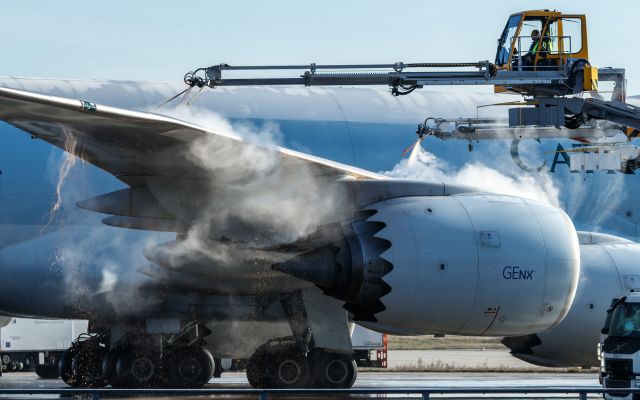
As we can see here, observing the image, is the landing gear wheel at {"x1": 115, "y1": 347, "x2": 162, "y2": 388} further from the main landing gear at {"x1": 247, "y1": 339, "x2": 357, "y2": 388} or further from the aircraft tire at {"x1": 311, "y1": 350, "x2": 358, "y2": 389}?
the aircraft tire at {"x1": 311, "y1": 350, "x2": 358, "y2": 389}

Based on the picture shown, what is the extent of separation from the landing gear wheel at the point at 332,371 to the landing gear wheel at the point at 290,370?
7.8 inches

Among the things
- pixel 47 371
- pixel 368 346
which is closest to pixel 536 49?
pixel 368 346

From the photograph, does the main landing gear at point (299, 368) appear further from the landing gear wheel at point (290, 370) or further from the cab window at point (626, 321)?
the cab window at point (626, 321)

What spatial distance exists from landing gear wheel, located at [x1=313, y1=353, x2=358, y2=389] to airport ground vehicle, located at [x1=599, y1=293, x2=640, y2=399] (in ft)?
14.9

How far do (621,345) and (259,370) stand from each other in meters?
6.42

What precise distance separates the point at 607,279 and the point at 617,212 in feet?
10.8

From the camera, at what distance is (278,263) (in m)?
19.8

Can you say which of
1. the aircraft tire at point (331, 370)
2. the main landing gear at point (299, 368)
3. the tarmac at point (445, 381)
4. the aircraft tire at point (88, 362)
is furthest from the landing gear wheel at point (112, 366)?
the aircraft tire at point (331, 370)

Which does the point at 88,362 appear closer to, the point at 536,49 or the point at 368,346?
the point at 536,49

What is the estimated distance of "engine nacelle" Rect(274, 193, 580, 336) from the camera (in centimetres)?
1906

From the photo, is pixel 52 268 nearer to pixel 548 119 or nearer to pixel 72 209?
pixel 72 209

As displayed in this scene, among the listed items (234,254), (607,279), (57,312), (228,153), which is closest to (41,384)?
(57,312)

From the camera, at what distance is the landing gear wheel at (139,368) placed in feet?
71.6

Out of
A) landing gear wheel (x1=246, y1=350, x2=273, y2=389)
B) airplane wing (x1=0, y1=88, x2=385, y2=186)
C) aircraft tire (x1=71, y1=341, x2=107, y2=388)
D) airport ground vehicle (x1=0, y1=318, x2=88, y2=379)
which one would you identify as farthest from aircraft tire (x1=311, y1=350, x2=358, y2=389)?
airport ground vehicle (x1=0, y1=318, x2=88, y2=379)
